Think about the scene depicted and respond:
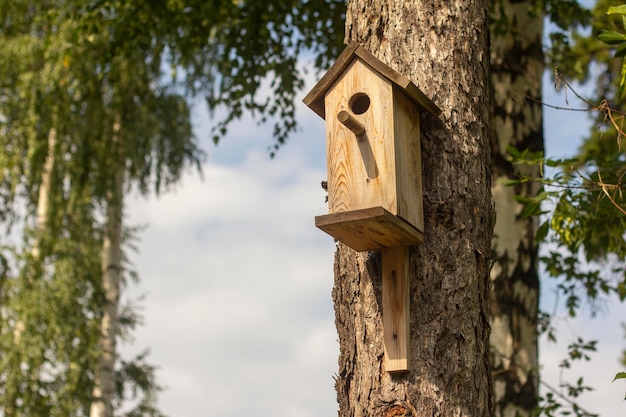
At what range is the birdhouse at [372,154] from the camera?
2.91 meters

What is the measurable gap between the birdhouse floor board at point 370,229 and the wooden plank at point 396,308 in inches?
2.0

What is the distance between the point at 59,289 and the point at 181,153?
2.65 meters

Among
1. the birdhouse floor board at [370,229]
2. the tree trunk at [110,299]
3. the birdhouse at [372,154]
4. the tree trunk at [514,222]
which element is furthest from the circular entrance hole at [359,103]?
the tree trunk at [110,299]

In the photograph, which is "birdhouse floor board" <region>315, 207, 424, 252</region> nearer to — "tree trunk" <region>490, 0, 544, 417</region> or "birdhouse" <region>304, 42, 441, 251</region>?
"birdhouse" <region>304, 42, 441, 251</region>

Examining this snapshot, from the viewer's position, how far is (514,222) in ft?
19.2

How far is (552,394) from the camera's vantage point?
516 cm

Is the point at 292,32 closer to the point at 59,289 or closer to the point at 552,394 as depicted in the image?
the point at 552,394

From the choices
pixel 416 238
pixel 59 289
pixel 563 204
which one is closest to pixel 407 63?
pixel 416 238

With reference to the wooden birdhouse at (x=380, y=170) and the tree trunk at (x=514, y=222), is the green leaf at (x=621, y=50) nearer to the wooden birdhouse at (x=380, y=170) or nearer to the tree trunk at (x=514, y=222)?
the wooden birdhouse at (x=380, y=170)

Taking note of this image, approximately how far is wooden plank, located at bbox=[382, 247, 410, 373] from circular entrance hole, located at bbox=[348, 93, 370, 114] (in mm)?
522

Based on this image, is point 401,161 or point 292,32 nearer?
point 401,161

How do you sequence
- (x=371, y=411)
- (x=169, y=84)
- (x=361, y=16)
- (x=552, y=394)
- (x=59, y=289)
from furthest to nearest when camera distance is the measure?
(x=169, y=84) < (x=59, y=289) < (x=552, y=394) < (x=361, y=16) < (x=371, y=411)

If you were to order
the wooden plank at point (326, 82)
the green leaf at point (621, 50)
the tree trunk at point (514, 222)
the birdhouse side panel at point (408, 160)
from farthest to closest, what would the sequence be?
1. the tree trunk at point (514, 222)
2. the green leaf at point (621, 50)
3. the wooden plank at point (326, 82)
4. the birdhouse side panel at point (408, 160)

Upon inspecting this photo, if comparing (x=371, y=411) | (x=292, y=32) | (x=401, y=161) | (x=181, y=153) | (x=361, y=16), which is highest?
(x=181, y=153)
